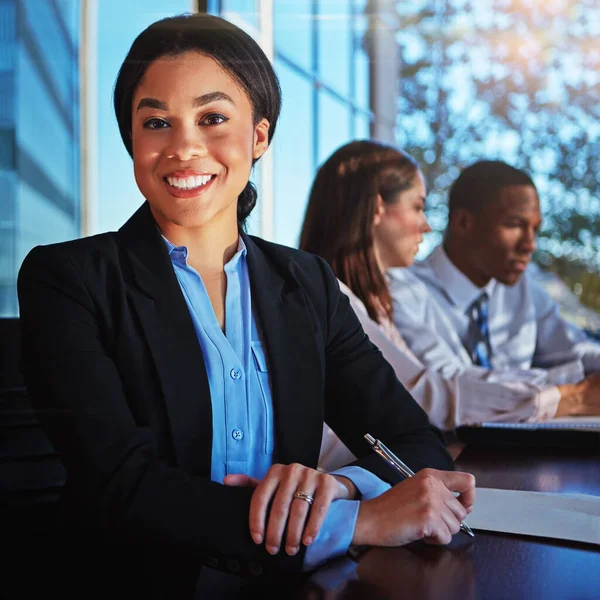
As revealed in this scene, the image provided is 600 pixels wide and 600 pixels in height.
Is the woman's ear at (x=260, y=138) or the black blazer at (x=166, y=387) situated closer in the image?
the black blazer at (x=166, y=387)

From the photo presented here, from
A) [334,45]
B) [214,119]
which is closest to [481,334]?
[334,45]

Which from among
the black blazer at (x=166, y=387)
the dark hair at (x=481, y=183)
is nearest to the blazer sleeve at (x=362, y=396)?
the black blazer at (x=166, y=387)

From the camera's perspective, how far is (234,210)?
1006 mm

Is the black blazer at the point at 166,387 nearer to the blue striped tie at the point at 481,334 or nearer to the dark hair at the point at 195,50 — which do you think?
the dark hair at the point at 195,50

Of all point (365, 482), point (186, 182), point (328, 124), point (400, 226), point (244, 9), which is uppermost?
point (244, 9)

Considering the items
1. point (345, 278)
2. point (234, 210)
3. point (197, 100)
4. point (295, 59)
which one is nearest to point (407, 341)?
point (345, 278)

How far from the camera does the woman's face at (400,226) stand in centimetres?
173

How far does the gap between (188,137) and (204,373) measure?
0.94ft

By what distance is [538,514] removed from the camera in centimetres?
84

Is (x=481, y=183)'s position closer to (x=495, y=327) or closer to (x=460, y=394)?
(x=495, y=327)

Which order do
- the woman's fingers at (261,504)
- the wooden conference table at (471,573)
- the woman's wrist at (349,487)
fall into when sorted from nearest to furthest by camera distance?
the wooden conference table at (471,573)
the woman's fingers at (261,504)
the woman's wrist at (349,487)

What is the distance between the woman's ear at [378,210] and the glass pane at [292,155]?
21 centimetres

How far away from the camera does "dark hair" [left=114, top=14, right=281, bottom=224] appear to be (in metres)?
0.92

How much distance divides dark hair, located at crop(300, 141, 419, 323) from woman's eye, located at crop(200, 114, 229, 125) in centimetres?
69
